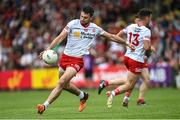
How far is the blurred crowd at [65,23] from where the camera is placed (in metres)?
30.6

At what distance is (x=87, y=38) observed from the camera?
1555cm

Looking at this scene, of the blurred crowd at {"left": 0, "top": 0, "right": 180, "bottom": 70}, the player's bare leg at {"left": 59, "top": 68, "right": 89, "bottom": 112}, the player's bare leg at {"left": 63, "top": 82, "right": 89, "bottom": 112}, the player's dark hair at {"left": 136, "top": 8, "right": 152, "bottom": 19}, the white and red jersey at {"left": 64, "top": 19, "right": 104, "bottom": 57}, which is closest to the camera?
the white and red jersey at {"left": 64, "top": 19, "right": 104, "bottom": 57}

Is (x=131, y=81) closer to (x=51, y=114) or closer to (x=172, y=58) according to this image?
(x=51, y=114)

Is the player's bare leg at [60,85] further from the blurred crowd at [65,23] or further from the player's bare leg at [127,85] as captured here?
the blurred crowd at [65,23]

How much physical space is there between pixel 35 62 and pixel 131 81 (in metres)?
17.8

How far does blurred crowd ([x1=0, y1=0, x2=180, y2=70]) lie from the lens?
30562 mm

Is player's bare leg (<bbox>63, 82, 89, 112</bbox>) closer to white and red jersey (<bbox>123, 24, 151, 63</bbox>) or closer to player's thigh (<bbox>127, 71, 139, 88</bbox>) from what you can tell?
player's thigh (<bbox>127, 71, 139, 88</bbox>)

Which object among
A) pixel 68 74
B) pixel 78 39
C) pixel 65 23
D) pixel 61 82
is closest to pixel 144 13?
pixel 78 39

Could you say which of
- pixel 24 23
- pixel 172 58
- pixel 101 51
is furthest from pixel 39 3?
pixel 172 58

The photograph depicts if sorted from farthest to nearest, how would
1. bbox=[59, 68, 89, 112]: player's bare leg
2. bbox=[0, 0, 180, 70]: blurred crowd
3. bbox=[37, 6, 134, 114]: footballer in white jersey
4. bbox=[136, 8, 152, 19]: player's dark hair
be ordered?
bbox=[0, 0, 180, 70]: blurred crowd → bbox=[136, 8, 152, 19]: player's dark hair → bbox=[59, 68, 89, 112]: player's bare leg → bbox=[37, 6, 134, 114]: footballer in white jersey

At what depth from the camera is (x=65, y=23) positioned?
3431cm

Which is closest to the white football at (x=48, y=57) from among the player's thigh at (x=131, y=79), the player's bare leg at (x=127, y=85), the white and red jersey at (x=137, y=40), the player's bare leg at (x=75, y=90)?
the player's bare leg at (x=75, y=90)

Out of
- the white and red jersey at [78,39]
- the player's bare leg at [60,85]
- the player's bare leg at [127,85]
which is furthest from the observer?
the player's bare leg at [127,85]

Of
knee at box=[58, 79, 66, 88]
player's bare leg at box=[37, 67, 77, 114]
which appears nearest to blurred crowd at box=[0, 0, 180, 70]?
player's bare leg at box=[37, 67, 77, 114]
